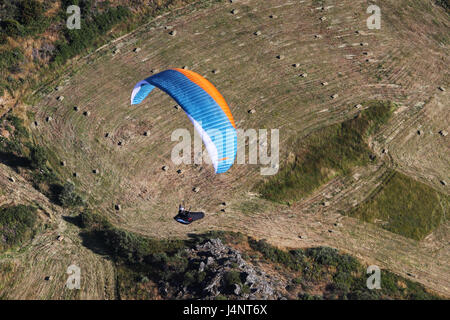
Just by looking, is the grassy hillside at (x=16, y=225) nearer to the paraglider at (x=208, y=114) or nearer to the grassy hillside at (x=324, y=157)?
the paraglider at (x=208, y=114)

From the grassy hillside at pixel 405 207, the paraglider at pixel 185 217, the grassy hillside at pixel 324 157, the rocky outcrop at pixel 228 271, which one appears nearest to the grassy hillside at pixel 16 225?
the paraglider at pixel 185 217

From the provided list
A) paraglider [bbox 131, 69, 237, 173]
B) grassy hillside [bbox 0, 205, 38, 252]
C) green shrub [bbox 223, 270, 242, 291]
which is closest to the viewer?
green shrub [bbox 223, 270, 242, 291]

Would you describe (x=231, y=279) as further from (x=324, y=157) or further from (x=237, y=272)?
(x=324, y=157)

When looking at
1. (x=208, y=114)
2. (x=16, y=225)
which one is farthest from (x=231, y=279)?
(x=16, y=225)

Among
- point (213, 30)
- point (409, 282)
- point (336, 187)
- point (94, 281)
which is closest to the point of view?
point (94, 281)

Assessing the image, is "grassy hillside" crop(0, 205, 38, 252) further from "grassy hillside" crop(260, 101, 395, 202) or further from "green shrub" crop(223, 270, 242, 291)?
"grassy hillside" crop(260, 101, 395, 202)

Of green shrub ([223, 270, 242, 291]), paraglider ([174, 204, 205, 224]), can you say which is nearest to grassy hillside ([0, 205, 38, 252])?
paraglider ([174, 204, 205, 224])

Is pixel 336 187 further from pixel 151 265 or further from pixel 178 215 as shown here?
pixel 151 265
